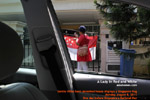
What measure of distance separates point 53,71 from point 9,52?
3.02ft

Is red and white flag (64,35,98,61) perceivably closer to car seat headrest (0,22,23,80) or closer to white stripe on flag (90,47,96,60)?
white stripe on flag (90,47,96,60)

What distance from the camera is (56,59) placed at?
2.10m

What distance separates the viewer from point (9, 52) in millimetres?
1214

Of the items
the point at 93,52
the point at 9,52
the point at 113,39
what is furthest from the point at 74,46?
the point at 9,52

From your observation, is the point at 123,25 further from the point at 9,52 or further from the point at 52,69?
the point at 9,52

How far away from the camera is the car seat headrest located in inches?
46.8

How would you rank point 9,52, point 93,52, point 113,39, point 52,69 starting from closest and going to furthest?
point 9,52, point 52,69, point 93,52, point 113,39

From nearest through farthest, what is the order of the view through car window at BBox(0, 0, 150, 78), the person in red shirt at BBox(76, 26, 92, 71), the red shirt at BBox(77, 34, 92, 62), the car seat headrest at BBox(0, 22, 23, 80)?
the car seat headrest at BBox(0, 22, 23, 80) < the view through car window at BBox(0, 0, 150, 78) < the person in red shirt at BBox(76, 26, 92, 71) < the red shirt at BBox(77, 34, 92, 62)

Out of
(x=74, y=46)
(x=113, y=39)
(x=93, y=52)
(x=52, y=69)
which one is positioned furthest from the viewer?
(x=113, y=39)

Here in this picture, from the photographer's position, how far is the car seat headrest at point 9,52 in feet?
3.90

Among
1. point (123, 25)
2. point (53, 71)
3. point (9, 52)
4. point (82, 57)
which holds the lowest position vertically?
point (82, 57)

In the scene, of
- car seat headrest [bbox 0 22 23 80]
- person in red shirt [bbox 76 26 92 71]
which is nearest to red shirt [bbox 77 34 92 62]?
person in red shirt [bbox 76 26 92 71]

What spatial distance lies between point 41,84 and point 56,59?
0.33 meters

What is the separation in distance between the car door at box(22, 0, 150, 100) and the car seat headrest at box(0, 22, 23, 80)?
75cm
